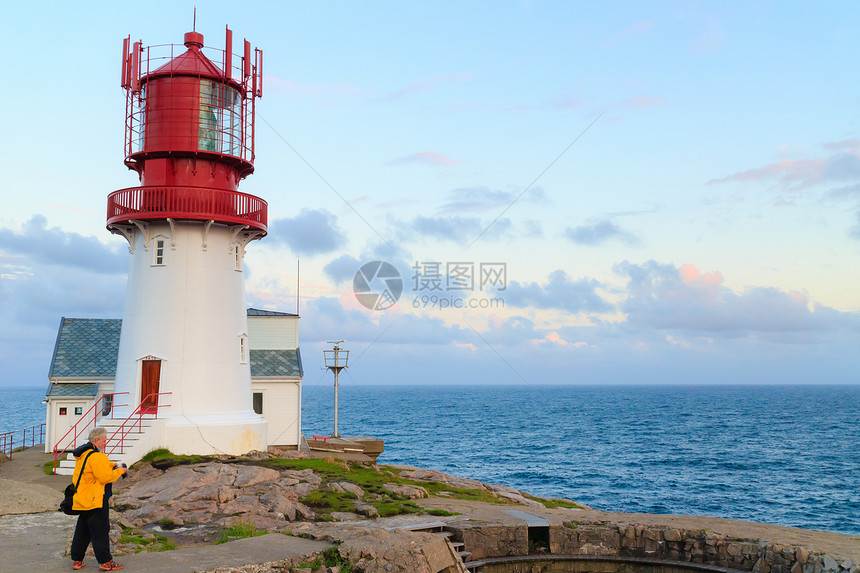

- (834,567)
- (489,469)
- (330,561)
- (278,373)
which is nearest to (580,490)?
(489,469)

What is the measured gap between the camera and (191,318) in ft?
84.1

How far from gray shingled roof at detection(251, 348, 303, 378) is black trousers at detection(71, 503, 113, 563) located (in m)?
20.1

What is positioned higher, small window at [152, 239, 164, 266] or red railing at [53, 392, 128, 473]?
small window at [152, 239, 164, 266]

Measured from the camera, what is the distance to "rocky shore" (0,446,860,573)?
1391cm

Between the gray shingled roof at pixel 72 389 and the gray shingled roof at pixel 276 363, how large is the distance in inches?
261

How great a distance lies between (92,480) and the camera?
11.1 meters

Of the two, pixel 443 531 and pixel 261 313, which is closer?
pixel 443 531

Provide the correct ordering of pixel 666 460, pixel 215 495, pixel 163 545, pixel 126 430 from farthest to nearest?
pixel 666 460 < pixel 126 430 < pixel 215 495 < pixel 163 545

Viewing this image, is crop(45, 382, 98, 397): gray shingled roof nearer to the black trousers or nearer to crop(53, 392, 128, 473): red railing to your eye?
crop(53, 392, 128, 473): red railing

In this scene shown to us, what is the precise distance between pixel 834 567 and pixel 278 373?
22648 mm

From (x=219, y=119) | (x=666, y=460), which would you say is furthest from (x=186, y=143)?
(x=666, y=460)

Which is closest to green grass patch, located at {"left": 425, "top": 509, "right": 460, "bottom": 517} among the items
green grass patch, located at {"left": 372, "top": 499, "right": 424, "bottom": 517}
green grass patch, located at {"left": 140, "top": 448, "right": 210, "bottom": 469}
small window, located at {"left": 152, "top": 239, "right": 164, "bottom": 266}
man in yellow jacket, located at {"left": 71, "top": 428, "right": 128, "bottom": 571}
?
green grass patch, located at {"left": 372, "top": 499, "right": 424, "bottom": 517}

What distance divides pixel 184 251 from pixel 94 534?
15.9m

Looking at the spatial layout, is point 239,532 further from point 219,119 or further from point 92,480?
point 219,119
